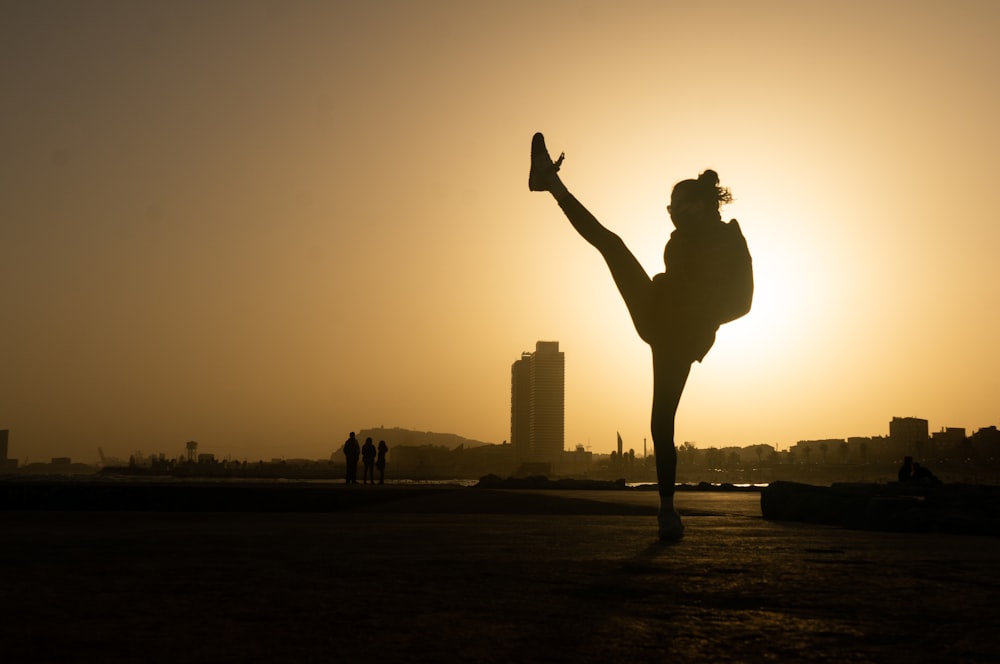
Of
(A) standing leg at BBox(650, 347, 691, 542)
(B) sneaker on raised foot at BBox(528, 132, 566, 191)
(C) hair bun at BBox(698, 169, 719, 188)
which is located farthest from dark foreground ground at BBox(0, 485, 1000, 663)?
(B) sneaker on raised foot at BBox(528, 132, 566, 191)

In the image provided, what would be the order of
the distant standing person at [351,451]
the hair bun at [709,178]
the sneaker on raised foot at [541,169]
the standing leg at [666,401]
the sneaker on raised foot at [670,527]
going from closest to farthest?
the sneaker on raised foot at [670,527] → the standing leg at [666,401] → the hair bun at [709,178] → the sneaker on raised foot at [541,169] → the distant standing person at [351,451]

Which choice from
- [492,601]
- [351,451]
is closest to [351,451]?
[351,451]

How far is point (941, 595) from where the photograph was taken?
3953 millimetres

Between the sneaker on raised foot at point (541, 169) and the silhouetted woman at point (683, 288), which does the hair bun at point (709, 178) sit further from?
the sneaker on raised foot at point (541, 169)

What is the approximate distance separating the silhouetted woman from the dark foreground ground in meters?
1.65

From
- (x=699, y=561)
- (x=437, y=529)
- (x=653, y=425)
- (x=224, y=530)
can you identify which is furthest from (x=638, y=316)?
(x=224, y=530)

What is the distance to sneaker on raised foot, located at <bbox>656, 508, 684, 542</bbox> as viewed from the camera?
7211 millimetres

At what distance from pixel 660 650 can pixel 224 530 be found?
6024 millimetres

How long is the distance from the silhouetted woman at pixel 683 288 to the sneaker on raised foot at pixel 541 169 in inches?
35.6

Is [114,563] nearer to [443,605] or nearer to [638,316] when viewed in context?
[443,605]

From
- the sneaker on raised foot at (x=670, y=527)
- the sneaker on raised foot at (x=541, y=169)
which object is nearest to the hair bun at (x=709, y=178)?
the sneaker on raised foot at (x=541, y=169)

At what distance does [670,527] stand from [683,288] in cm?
197

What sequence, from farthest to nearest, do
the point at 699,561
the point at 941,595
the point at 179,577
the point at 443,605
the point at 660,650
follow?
the point at 699,561 → the point at 179,577 → the point at 941,595 → the point at 443,605 → the point at 660,650

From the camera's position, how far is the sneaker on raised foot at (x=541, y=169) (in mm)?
8930
